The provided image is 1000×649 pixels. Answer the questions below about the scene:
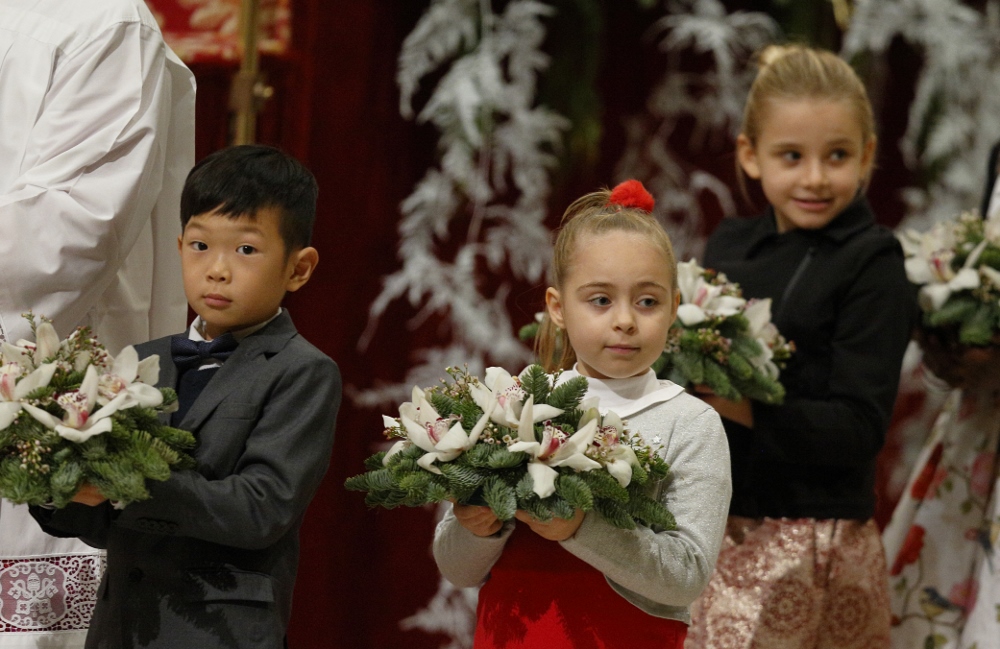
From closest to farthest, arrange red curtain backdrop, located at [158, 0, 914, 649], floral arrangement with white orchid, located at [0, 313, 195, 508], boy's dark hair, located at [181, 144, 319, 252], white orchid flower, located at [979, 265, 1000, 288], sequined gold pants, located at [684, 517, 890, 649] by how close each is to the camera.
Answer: floral arrangement with white orchid, located at [0, 313, 195, 508] < boy's dark hair, located at [181, 144, 319, 252] < sequined gold pants, located at [684, 517, 890, 649] < white orchid flower, located at [979, 265, 1000, 288] < red curtain backdrop, located at [158, 0, 914, 649]

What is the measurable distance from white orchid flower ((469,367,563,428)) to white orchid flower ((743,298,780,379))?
0.93 metres

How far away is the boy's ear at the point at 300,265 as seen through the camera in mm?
2373

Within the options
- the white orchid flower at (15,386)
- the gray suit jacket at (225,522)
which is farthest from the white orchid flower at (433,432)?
the white orchid flower at (15,386)

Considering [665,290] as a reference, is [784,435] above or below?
below

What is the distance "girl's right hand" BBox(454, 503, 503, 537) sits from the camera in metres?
2.05

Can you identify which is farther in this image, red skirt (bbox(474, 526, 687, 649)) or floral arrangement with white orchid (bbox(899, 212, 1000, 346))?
floral arrangement with white orchid (bbox(899, 212, 1000, 346))

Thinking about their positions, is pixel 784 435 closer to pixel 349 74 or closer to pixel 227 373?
pixel 227 373

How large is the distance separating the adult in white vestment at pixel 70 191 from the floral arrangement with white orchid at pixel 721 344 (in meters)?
1.19

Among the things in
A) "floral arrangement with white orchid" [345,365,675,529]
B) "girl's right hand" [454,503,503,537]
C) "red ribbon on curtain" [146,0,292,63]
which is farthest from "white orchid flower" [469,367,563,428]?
"red ribbon on curtain" [146,0,292,63]

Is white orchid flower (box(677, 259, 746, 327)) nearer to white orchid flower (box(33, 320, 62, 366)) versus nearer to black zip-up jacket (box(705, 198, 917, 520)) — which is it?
black zip-up jacket (box(705, 198, 917, 520))

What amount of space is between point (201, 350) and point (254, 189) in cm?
31

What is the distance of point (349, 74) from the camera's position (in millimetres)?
4410

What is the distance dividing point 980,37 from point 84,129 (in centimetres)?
331

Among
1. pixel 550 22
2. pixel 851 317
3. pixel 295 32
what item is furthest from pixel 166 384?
pixel 550 22
